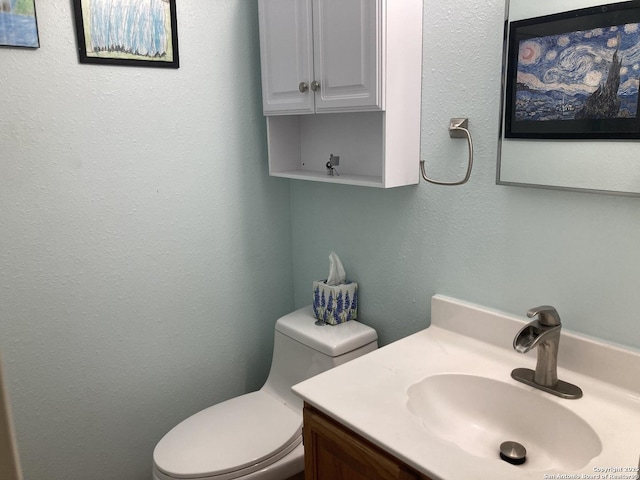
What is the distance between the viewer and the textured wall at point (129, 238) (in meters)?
1.51

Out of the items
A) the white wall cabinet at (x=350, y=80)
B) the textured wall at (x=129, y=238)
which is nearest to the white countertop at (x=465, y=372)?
the white wall cabinet at (x=350, y=80)

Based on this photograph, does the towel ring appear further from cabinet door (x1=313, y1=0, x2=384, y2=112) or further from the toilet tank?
the toilet tank

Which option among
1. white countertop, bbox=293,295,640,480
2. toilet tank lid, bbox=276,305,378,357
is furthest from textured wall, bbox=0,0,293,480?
white countertop, bbox=293,295,640,480

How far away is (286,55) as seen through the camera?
65.7 inches

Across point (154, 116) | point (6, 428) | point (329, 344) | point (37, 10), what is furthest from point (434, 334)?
point (37, 10)

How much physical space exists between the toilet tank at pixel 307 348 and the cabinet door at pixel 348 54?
28.5 inches

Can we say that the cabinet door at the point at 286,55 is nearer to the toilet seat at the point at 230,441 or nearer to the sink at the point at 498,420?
the sink at the point at 498,420

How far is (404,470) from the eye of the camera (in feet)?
3.41

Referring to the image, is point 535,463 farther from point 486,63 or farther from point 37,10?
point 37,10

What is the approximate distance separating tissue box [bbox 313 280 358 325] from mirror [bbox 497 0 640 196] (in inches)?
26.2

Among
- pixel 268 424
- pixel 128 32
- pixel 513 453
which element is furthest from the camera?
pixel 268 424

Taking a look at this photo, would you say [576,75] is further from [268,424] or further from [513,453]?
[268,424]


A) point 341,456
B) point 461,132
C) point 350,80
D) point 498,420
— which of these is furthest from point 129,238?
point 498,420

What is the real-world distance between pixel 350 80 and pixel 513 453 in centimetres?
103
